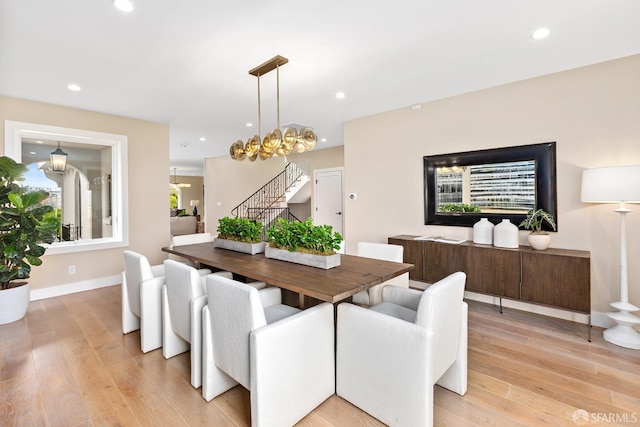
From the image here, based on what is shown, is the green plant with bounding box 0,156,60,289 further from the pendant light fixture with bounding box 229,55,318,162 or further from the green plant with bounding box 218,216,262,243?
the pendant light fixture with bounding box 229,55,318,162

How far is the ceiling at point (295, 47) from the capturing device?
84.7 inches

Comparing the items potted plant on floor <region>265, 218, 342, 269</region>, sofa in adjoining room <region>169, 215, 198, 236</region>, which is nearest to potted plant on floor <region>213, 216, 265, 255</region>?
potted plant on floor <region>265, 218, 342, 269</region>

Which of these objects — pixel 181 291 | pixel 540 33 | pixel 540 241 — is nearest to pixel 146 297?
pixel 181 291

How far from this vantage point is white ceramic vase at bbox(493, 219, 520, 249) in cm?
325

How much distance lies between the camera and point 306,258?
2.35 metres

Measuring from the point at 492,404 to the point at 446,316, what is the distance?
2.44 ft

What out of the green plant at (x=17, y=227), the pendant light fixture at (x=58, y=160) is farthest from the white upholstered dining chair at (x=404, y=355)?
the pendant light fixture at (x=58, y=160)

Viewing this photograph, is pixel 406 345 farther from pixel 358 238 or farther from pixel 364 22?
pixel 358 238

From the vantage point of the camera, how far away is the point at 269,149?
3025mm

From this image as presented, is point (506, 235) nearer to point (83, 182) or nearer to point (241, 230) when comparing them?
point (241, 230)

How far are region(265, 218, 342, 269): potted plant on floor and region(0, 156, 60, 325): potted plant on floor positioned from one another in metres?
2.66

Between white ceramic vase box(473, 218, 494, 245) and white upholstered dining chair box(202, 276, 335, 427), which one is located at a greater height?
white ceramic vase box(473, 218, 494, 245)

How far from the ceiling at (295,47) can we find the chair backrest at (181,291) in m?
1.85

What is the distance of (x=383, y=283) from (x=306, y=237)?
74 cm
